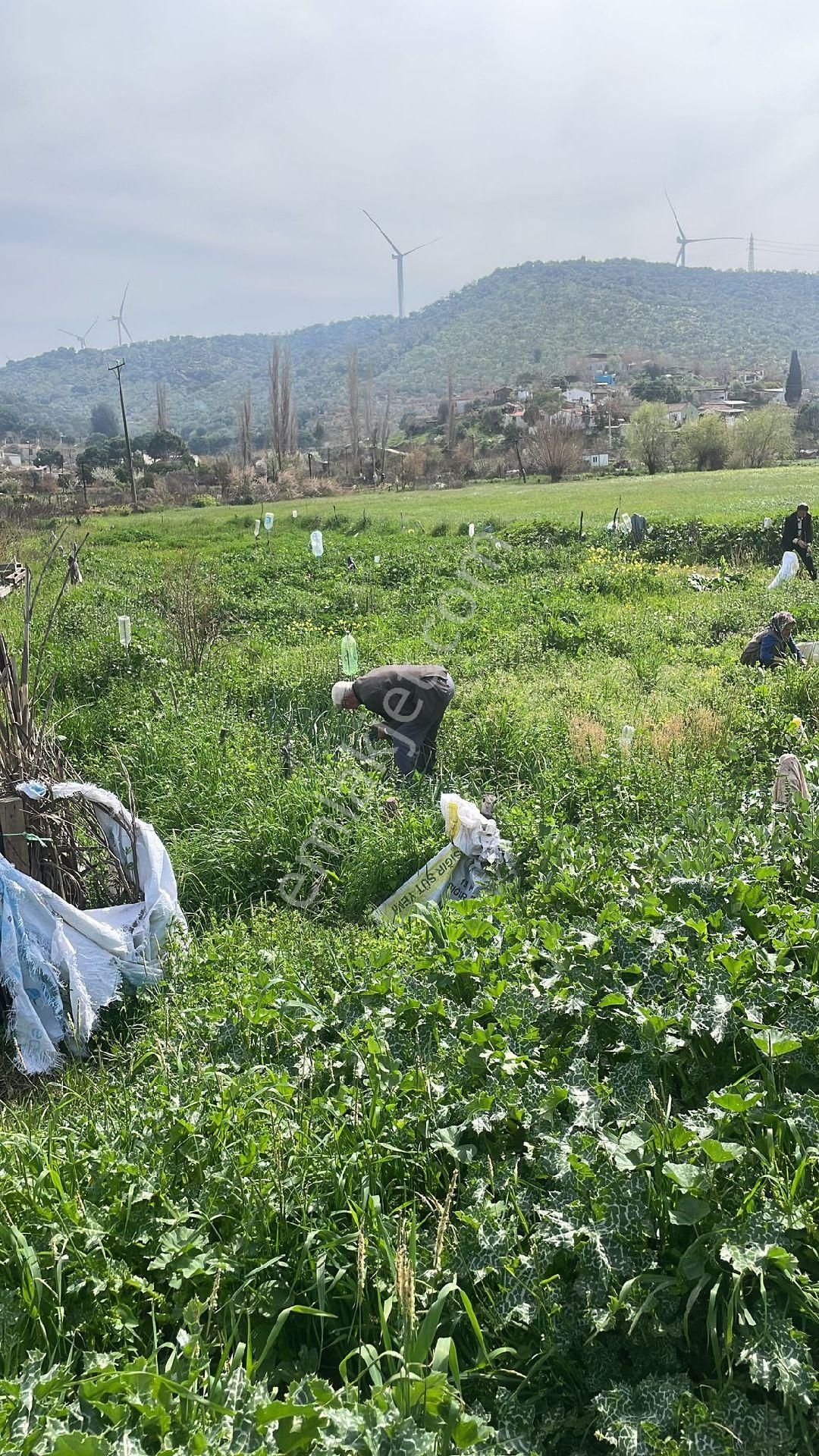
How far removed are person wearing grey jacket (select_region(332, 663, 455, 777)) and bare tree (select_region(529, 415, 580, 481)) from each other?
36.1 metres

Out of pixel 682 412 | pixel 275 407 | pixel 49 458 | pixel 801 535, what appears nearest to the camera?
pixel 801 535

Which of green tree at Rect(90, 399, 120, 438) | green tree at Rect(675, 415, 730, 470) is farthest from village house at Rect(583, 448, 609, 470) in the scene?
green tree at Rect(90, 399, 120, 438)

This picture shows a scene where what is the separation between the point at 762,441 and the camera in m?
41.7

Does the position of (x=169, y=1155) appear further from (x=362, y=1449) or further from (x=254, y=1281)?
(x=362, y=1449)

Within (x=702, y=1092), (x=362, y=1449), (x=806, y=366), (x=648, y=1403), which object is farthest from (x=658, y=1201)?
(x=806, y=366)

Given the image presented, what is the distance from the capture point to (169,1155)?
2756mm

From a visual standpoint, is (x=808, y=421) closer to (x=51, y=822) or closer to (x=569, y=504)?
(x=569, y=504)

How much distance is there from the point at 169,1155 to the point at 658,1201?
1.43 m

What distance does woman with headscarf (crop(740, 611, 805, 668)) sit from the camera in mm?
8984

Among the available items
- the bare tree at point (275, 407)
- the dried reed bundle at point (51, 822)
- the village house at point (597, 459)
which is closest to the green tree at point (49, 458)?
the bare tree at point (275, 407)

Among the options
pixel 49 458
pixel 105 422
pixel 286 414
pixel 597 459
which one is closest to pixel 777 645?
pixel 597 459

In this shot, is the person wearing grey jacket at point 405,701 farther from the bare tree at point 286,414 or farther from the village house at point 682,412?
the bare tree at point 286,414

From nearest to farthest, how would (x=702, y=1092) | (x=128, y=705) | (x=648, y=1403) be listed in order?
(x=648, y=1403) → (x=702, y=1092) → (x=128, y=705)

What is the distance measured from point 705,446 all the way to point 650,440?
8.87 feet
